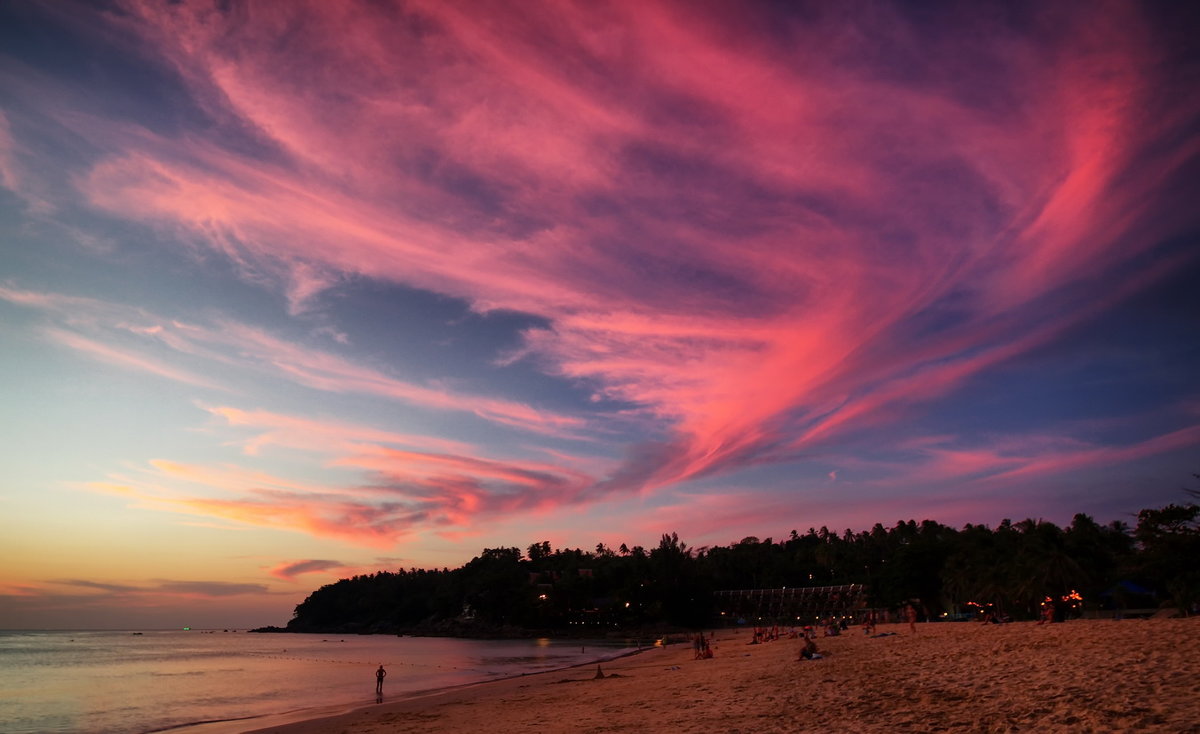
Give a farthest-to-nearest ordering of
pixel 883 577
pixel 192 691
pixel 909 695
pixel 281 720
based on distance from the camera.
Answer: pixel 883 577 → pixel 192 691 → pixel 281 720 → pixel 909 695

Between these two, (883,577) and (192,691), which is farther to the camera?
(883,577)

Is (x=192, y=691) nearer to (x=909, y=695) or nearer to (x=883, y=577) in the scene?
(x=909, y=695)

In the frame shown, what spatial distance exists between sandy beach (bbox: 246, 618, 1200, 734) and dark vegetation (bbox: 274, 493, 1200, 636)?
18.0 meters

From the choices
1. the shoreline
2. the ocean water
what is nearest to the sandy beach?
the shoreline

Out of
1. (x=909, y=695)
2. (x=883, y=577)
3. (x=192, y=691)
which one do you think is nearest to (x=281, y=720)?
(x=192, y=691)

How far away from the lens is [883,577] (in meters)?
96.6

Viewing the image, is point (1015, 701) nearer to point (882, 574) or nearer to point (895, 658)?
point (895, 658)

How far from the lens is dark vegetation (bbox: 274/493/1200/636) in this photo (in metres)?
44.6

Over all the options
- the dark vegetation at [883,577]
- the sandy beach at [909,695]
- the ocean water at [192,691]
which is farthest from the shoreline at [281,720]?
the dark vegetation at [883,577]

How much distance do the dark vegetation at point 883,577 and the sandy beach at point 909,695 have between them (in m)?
18.0

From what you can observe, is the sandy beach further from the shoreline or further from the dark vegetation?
the dark vegetation

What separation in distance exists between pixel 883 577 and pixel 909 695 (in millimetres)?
88353

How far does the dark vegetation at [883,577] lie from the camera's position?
44641mm

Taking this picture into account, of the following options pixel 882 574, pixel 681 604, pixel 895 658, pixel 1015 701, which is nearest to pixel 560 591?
pixel 681 604
